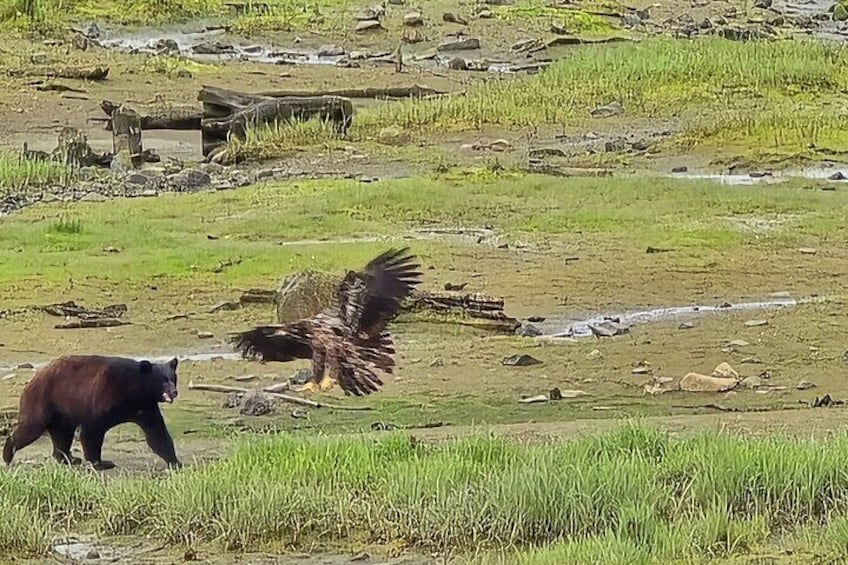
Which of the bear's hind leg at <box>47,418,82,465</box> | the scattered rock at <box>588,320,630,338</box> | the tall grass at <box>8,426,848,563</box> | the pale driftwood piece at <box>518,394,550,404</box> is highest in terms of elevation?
the tall grass at <box>8,426,848,563</box>

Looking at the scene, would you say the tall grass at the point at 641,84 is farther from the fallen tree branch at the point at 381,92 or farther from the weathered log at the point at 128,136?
the weathered log at the point at 128,136

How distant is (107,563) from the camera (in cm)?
593

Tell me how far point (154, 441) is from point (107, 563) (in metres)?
1.22

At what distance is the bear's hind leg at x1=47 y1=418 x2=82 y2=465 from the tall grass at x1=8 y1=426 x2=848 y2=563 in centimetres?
50

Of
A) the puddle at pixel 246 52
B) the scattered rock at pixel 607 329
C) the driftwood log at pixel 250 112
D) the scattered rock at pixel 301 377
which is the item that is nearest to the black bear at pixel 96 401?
the scattered rock at pixel 301 377

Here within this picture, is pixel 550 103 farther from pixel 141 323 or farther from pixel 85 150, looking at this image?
pixel 141 323

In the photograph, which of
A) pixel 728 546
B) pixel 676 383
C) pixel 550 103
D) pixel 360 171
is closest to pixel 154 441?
pixel 728 546

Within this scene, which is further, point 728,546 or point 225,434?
point 225,434

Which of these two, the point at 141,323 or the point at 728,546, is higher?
the point at 728,546

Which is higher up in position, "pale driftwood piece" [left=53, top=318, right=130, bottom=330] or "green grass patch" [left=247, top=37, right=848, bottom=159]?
"green grass patch" [left=247, top=37, right=848, bottom=159]

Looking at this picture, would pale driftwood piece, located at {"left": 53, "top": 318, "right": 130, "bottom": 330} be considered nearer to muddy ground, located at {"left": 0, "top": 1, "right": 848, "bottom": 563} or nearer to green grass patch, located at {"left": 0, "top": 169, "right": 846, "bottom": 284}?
muddy ground, located at {"left": 0, "top": 1, "right": 848, "bottom": 563}

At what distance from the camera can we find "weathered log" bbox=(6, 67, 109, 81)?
77.1 feet

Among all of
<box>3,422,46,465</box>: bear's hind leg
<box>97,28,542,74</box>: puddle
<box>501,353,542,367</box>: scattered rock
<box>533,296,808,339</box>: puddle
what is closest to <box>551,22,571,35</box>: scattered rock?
<box>97,28,542,74</box>: puddle

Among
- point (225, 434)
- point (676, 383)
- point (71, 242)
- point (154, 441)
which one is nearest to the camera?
point (154, 441)
